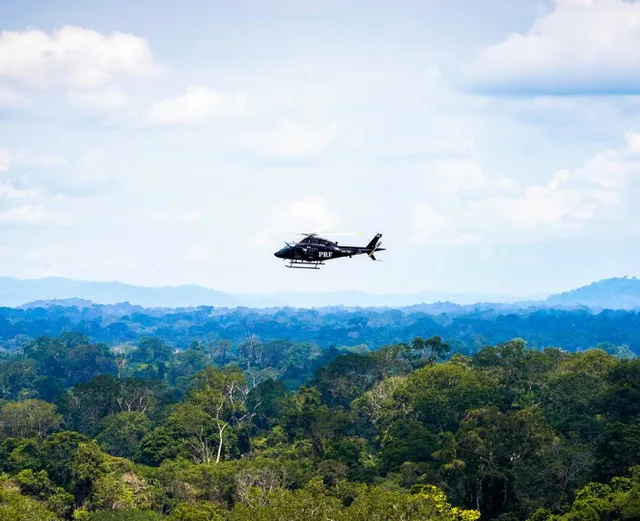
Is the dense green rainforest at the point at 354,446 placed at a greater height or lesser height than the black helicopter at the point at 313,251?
lesser

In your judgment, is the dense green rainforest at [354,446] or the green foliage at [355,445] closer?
the dense green rainforest at [354,446]

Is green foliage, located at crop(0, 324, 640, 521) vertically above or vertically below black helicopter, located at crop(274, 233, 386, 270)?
below

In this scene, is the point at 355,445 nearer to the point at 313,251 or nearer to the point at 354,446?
the point at 354,446

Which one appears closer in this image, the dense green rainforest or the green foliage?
the dense green rainforest

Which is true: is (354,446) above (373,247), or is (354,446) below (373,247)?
below

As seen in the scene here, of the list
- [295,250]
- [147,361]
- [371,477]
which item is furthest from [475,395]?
[147,361]

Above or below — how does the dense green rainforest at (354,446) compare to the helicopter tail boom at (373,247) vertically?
below

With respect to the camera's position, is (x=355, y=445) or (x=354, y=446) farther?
(x=355, y=445)

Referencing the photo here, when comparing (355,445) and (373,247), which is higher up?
(373,247)

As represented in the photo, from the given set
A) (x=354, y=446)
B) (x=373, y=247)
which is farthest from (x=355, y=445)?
(x=373, y=247)

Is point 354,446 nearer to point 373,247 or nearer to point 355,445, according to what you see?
point 355,445
